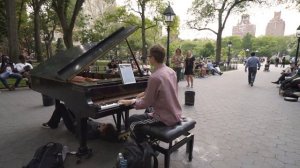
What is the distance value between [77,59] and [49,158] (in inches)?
60.9

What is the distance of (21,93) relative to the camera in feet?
30.0

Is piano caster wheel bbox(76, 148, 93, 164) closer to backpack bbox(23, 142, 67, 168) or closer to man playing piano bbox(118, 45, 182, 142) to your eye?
backpack bbox(23, 142, 67, 168)

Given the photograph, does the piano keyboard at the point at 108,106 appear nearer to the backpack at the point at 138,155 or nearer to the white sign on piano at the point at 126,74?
the white sign on piano at the point at 126,74

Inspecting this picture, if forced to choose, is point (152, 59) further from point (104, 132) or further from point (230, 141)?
point (230, 141)

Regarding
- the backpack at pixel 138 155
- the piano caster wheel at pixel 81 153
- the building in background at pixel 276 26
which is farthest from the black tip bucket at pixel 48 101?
the building in background at pixel 276 26

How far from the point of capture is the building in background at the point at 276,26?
504ft

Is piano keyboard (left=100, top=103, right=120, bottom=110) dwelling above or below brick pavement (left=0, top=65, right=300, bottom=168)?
above

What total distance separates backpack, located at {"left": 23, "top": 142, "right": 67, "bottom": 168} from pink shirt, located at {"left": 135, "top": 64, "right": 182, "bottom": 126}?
1.44 metres

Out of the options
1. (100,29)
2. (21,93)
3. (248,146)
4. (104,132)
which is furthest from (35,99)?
(100,29)

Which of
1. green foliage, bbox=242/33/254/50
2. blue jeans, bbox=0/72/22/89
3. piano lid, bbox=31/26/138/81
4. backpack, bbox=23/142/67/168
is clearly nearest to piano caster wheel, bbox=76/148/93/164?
backpack, bbox=23/142/67/168

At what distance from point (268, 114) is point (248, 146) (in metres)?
2.99

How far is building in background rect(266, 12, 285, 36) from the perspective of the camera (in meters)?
154

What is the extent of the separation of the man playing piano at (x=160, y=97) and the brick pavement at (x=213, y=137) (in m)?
0.89

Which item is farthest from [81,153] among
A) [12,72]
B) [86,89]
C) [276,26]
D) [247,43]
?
[276,26]
